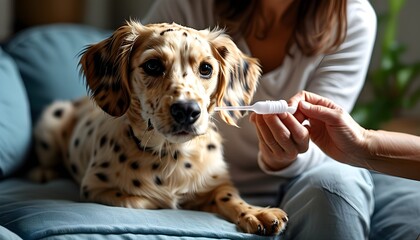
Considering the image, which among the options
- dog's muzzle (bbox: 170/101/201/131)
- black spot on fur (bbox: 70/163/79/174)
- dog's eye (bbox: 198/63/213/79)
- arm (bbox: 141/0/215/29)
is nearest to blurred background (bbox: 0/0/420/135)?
arm (bbox: 141/0/215/29)

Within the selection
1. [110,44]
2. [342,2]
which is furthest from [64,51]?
[342,2]

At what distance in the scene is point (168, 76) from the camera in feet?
4.44

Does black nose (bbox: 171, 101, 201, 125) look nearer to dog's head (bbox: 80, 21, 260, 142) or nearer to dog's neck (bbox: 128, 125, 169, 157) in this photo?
dog's head (bbox: 80, 21, 260, 142)

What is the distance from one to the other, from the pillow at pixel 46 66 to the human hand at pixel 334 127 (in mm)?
975

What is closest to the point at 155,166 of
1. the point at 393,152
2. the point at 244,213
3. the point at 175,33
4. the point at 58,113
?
the point at 244,213

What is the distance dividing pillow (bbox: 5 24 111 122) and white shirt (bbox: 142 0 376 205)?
1.79 ft

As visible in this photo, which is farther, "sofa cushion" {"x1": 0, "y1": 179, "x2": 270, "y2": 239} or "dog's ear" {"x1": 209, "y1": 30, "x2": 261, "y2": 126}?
"dog's ear" {"x1": 209, "y1": 30, "x2": 261, "y2": 126}

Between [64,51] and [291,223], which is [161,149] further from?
[64,51]

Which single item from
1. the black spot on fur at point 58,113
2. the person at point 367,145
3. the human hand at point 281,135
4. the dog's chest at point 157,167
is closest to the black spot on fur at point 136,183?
the dog's chest at point 157,167

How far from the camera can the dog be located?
1.35 meters

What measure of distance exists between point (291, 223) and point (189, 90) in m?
0.43

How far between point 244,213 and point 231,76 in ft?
1.08

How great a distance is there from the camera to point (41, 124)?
6.83 feet

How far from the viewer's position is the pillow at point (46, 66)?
2184 mm
